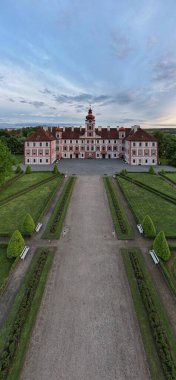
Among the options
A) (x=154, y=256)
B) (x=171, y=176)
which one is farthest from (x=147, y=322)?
(x=171, y=176)

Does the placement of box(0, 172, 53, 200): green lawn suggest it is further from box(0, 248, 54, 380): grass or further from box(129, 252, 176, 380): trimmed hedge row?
box(129, 252, 176, 380): trimmed hedge row

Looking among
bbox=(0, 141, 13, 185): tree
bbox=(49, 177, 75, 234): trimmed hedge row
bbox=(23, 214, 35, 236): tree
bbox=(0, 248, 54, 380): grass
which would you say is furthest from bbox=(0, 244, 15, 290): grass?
bbox=(0, 141, 13, 185): tree

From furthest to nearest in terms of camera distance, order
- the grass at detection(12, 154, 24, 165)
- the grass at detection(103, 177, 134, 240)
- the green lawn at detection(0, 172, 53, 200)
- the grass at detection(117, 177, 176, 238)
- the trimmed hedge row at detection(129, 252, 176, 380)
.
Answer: the grass at detection(12, 154, 24, 165)
the green lawn at detection(0, 172, 53, 200)
the grass at detection(117, 177, 176, 238)
the grass at detection(103, 177, 134, 240)
the trimmed hedge row at detection(129, 252, 176, 380)

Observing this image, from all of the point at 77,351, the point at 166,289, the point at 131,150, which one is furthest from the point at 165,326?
the point at 131,150

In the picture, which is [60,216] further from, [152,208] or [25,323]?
[25,323]

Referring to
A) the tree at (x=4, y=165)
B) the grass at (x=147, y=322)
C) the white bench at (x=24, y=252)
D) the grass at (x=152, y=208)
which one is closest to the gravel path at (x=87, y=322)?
the grass at (x=147, y=322)

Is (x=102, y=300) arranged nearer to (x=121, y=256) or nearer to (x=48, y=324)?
(x=48, y=324)
